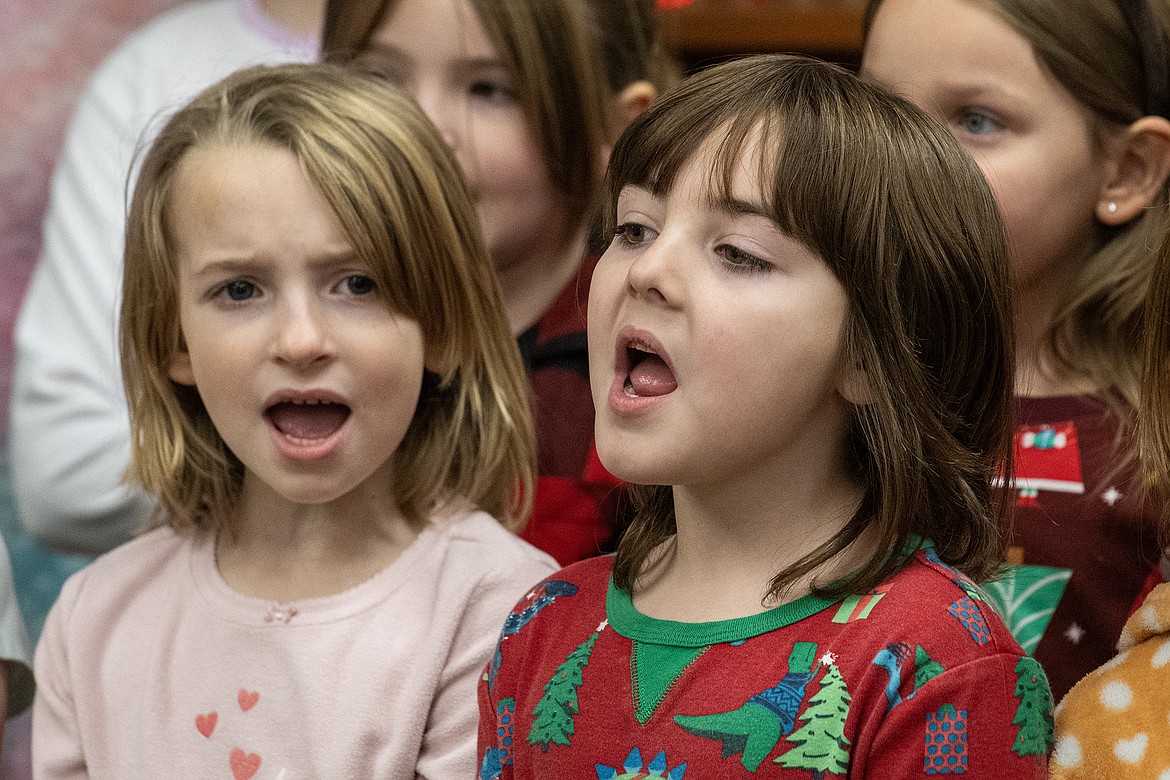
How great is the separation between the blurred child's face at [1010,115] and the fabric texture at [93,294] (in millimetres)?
898

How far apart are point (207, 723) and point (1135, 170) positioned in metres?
1.13

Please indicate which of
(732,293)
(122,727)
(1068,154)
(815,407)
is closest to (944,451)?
(815,407)

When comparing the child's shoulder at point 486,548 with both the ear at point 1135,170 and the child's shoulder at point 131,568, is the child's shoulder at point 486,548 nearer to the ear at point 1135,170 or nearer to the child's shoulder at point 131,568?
the child's shoulder at point 131,568

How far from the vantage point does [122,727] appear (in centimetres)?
143

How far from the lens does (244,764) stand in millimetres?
1371

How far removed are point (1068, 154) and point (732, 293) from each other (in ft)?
2.03

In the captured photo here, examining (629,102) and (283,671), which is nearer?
(283,671)

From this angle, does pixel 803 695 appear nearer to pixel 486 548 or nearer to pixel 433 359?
pixel 486 548

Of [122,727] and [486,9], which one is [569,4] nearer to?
[486,9]

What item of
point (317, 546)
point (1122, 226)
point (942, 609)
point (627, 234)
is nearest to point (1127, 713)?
point (942, 609)

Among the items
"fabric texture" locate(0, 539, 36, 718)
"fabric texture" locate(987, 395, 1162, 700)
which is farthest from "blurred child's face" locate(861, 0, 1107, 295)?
"fabric texture" locate(0, 539, 36, 718)

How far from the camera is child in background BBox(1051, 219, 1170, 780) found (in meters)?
1.12

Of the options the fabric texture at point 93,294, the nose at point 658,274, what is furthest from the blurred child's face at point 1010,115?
the fabric texture at point 93,294

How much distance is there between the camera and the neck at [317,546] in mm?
1450
